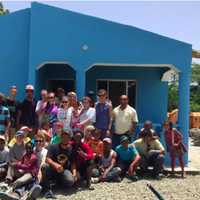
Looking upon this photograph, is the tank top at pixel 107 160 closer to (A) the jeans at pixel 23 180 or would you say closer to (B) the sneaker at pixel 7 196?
(A) the jeans at pixel 23 180

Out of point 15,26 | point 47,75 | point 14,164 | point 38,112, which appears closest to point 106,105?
point 38,112

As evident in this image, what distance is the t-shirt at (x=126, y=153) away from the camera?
431 inches

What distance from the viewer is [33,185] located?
8.80 meters

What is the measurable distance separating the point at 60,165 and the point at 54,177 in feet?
0.95

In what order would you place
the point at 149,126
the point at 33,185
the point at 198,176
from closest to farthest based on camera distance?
the point at 33,185 < the point at 149,126 < the point at 198,176

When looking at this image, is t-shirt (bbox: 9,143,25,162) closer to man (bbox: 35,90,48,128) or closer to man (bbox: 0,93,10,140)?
man (bbox: 0,93,10,140)

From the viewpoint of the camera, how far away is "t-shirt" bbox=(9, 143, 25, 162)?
31.6ft

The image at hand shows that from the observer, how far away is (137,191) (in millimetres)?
9844

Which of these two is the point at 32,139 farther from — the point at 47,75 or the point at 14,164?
the point at 47,75

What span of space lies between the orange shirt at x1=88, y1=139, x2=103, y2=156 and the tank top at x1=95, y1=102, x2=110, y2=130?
58 cm

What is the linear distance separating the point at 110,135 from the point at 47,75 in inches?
225

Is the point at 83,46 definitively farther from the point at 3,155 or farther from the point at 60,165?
the point at 60,165

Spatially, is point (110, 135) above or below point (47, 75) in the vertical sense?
below

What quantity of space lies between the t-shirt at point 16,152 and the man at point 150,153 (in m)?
2.89
